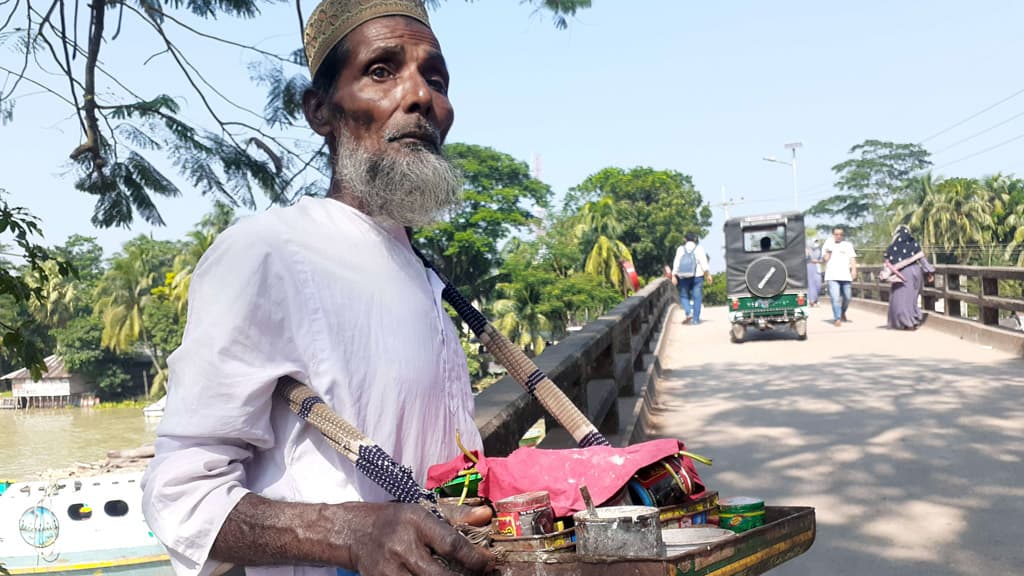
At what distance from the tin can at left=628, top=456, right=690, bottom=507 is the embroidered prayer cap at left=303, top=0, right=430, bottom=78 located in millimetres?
970

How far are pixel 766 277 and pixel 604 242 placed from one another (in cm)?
5027

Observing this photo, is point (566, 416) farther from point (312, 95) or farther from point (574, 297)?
point (574, 297)

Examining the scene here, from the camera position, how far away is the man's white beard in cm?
173

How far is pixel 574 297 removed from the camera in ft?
194

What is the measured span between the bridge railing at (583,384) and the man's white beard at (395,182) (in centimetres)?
94

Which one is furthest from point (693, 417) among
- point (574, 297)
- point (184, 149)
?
point (574, 297)

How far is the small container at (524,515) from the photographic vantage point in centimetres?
133

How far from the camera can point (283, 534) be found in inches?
52.5

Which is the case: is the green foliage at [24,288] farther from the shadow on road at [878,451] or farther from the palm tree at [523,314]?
the palm tree at [523,314]

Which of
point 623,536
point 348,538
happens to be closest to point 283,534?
point 348,538

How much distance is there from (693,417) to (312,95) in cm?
717

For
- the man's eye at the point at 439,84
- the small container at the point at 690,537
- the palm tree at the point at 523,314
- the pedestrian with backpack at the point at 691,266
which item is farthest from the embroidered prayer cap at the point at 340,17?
the palm tree at the point at 523,314

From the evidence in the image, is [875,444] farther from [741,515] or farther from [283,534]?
[283,534]

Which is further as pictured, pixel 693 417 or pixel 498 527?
pixel 693 417
